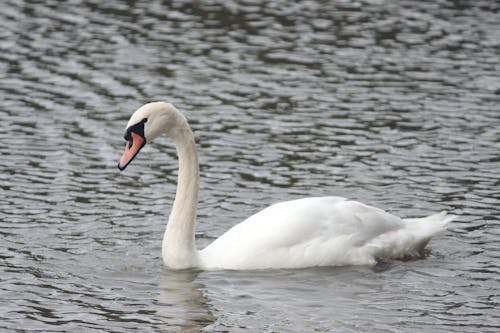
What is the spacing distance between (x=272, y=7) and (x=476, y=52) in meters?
4.83

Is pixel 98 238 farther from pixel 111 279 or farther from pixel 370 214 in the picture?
pixel 370 214

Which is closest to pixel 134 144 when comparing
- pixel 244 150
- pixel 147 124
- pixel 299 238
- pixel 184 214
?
pixel 147 124

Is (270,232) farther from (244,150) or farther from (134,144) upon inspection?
(244,150)

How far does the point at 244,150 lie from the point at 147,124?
415 centimetres

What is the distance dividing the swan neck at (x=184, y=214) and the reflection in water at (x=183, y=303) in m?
0.15

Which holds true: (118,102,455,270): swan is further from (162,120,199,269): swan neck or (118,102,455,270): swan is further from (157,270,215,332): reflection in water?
(157,270,215,332): reflection in water

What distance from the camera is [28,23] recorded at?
21500 millimetres

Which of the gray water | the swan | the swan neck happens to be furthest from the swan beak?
the gray water

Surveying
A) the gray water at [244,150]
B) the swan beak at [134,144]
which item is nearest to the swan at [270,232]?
the swan beak at [134,144]

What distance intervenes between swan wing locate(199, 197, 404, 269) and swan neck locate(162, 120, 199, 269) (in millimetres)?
189

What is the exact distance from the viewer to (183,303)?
10375 millimetres

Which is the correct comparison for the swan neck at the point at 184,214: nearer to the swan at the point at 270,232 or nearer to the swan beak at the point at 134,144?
the swan at the point at 270,232

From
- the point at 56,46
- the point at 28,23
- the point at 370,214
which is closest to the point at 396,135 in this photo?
the point at 370,214

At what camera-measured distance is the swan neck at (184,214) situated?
1116 cm
